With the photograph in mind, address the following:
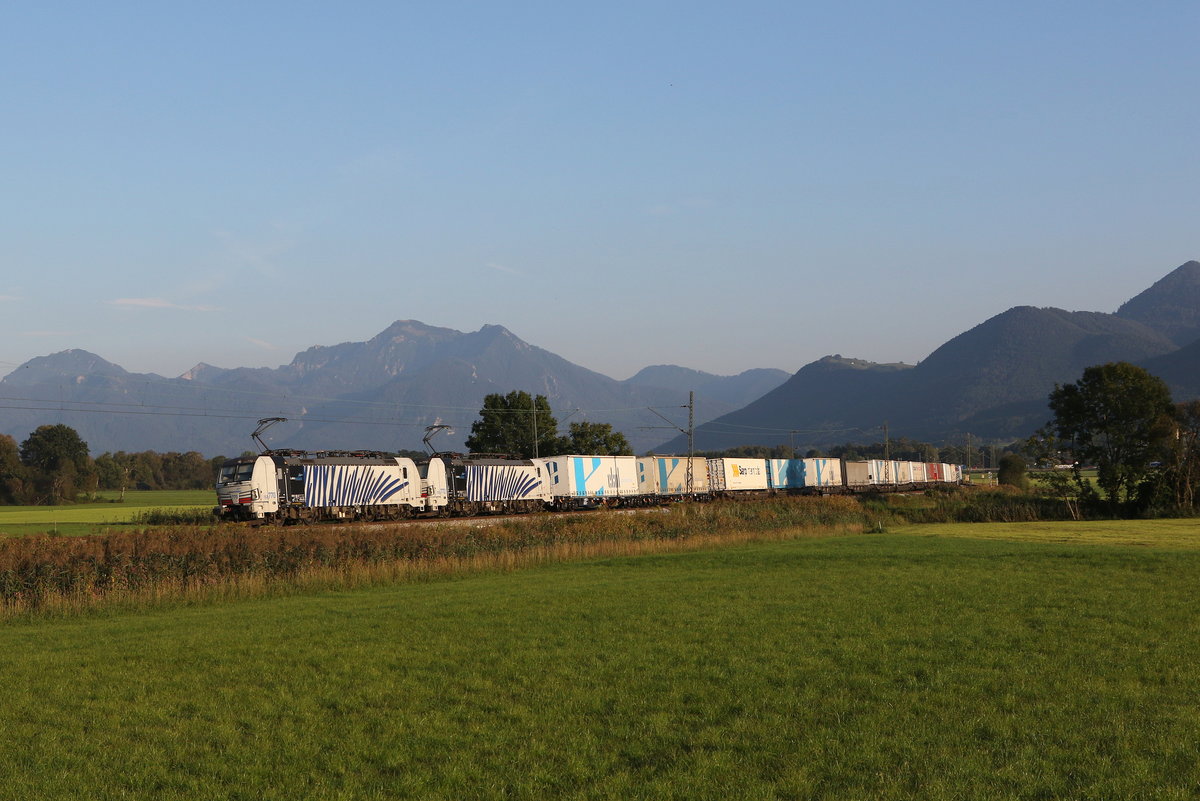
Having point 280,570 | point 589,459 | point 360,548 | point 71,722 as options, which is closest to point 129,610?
point 280,570

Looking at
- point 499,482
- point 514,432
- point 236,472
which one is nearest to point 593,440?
point 514,432

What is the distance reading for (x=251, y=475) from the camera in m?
52.0

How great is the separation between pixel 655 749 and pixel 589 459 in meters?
62.0

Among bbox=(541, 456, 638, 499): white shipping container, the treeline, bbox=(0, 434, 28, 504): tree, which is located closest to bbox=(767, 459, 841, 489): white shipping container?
bbox=(541, 456, 638, 499): white shipping container

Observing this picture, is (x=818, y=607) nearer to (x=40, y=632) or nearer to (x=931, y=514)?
(x=40, y=632)

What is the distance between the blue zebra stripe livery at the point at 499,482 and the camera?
2547 inches

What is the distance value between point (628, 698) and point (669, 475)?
69.3 m

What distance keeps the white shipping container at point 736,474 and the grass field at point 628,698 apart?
62.3 metres

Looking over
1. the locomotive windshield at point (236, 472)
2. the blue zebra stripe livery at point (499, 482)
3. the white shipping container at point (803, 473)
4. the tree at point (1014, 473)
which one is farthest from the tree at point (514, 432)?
the tree at point (1014, 473)

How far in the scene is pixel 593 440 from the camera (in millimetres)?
114000

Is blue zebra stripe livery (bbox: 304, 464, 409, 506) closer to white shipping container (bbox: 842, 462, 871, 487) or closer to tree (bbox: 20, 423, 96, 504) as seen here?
white shipping container (bbox: 842, 462, 871, 487)

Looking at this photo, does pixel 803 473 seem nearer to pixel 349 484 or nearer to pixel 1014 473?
pixel 1014 473

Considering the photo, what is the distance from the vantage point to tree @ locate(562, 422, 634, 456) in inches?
4387

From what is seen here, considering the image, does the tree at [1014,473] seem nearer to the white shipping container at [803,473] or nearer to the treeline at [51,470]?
the white shipping container at [803,473]
